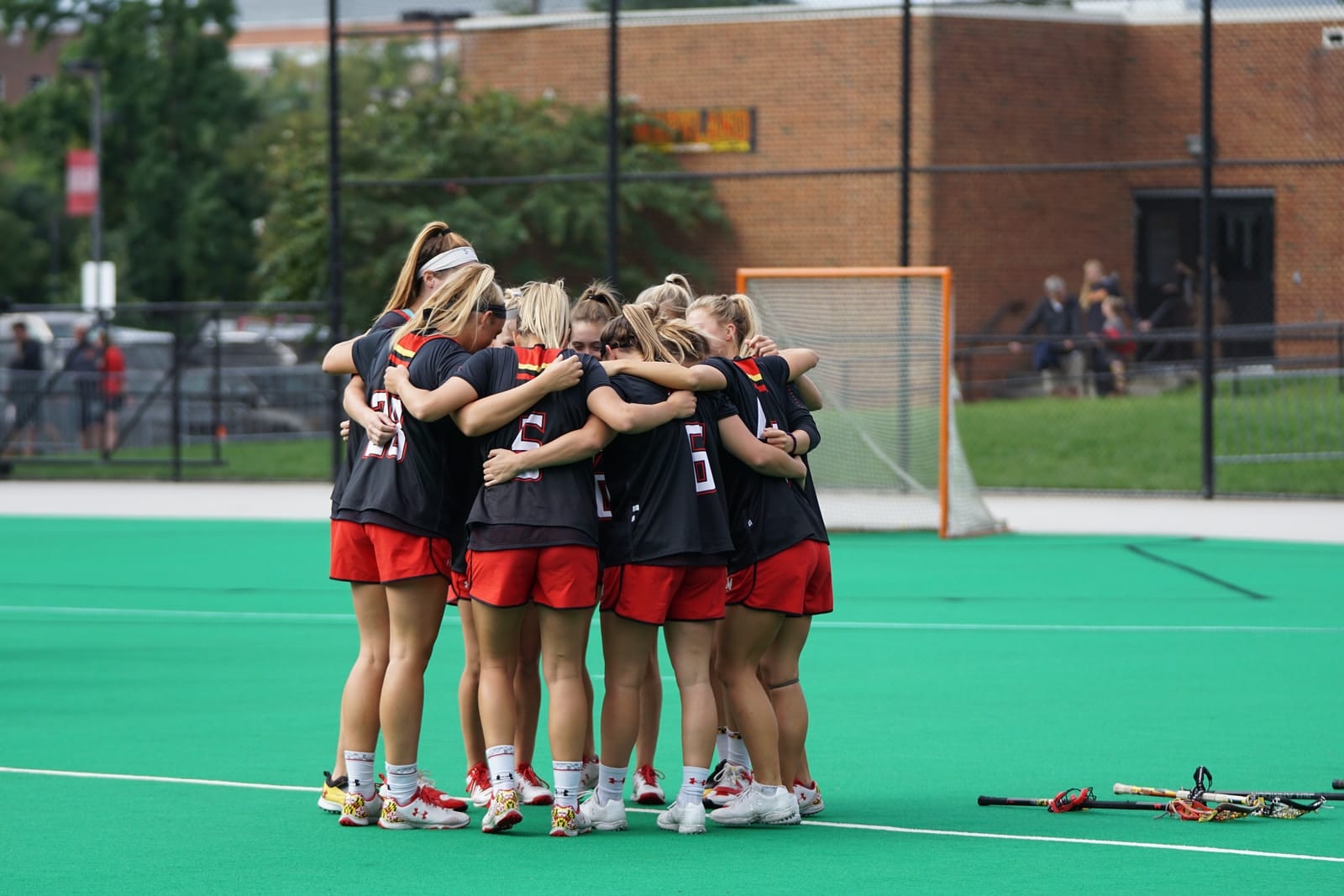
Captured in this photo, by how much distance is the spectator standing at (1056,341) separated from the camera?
67.1 feet

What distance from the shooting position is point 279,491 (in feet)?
69.2

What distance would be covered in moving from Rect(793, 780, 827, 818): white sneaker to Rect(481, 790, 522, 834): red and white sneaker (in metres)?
1.02

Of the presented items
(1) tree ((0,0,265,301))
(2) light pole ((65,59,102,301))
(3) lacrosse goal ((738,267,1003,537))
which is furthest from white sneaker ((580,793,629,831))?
(1) tree ((0,0,265,301))

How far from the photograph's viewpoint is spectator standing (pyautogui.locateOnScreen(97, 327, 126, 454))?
23.6 meters

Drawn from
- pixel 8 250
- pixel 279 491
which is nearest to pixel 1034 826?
pixel 279 491

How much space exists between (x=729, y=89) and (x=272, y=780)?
18.9 m

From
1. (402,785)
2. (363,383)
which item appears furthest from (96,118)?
(402,785)

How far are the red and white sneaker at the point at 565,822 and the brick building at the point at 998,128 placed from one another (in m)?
13.7

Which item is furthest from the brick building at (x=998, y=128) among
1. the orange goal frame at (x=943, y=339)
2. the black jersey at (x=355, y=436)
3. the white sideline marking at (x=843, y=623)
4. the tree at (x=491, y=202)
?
the black jersey at (x=355, y=436)

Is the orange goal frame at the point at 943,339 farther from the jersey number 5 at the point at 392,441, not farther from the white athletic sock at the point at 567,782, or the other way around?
the white athletic sock at the point at 567,782

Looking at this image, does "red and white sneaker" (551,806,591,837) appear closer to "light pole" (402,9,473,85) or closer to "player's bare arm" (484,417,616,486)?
"player's bare arm" (484,417,616,486)

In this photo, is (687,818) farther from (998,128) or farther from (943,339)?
(998,128)

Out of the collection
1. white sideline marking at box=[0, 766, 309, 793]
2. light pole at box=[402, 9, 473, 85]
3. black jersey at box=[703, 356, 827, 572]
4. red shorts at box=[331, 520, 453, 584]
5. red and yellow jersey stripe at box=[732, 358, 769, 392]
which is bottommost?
white sideline marking at box=[0, 766, 309, 793]

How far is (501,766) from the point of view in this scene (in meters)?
6.12
